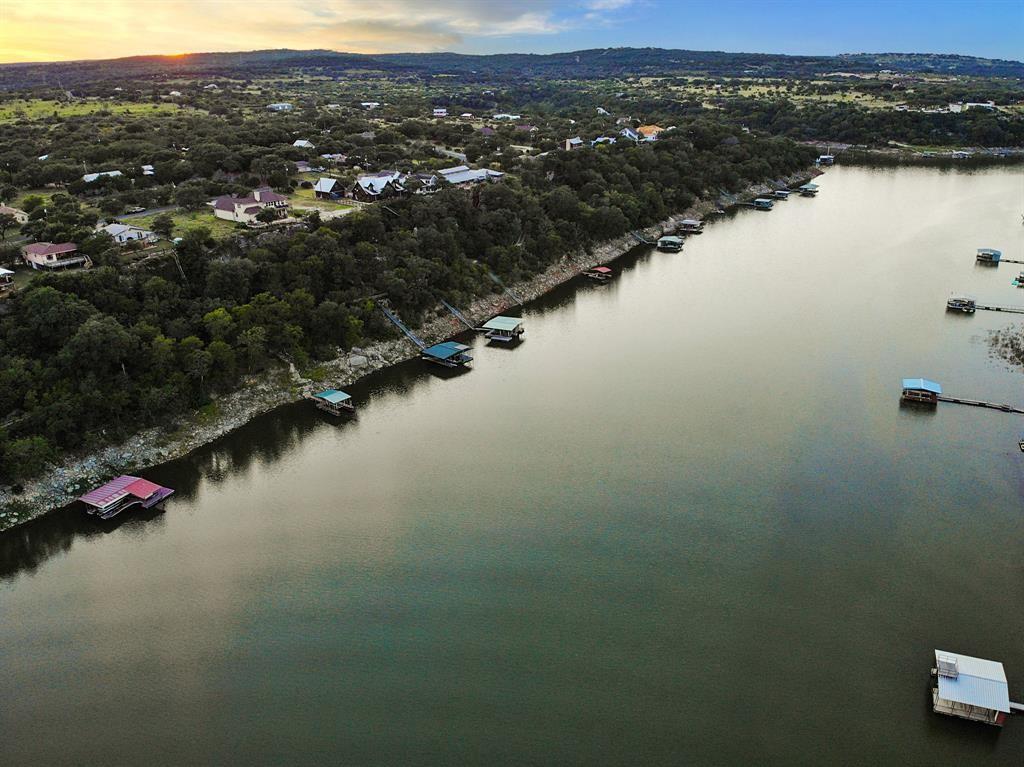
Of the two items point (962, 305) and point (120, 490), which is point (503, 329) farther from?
point (962, 305)

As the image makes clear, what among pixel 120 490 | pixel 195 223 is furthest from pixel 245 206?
pixel 120 490

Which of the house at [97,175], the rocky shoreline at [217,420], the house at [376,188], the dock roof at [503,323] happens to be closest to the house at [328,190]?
the house at [376,188]

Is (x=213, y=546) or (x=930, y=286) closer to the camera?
(x=213, y=546)

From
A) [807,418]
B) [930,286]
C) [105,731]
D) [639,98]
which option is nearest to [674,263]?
[930,286]

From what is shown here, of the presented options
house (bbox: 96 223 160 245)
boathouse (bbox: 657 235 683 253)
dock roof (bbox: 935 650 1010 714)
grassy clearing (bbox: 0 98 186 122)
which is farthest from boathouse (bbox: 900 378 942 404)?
grassy clearing (bbox: 0 98 186 122)

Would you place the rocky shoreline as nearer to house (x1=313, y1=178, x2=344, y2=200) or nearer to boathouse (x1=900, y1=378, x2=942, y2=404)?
house (x1=313, y1=178, x2=344, y2=200)

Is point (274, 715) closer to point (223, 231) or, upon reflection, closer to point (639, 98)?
point (223, 231)

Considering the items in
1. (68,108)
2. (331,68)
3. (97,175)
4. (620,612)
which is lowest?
(620,612)
